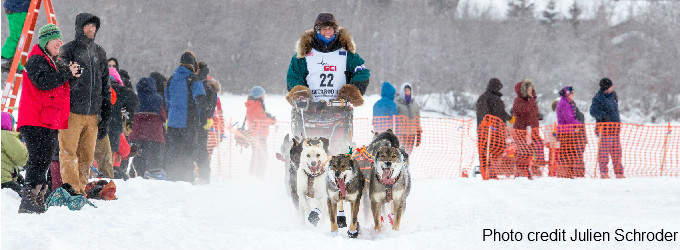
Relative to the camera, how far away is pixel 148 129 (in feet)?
26.1

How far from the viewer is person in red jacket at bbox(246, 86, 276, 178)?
383 inches

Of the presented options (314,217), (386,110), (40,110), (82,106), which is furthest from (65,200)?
(386,110)

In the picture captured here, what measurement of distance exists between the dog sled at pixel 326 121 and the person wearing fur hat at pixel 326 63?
4.1 inches

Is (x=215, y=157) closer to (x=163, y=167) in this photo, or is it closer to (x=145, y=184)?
(x=163, y=167)

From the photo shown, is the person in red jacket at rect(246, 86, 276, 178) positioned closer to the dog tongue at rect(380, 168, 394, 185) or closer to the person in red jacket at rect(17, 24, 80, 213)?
the person in red jacket at rect(17, 24, 80, 213)

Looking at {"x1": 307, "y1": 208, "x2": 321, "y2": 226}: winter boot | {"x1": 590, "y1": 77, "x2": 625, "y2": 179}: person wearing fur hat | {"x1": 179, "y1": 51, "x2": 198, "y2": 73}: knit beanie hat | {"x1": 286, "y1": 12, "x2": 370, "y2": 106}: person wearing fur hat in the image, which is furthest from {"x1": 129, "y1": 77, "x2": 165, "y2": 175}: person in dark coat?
{"x1": 590, "y1": 77, "x2": 625, "y2": 179}: person wearing fur hat

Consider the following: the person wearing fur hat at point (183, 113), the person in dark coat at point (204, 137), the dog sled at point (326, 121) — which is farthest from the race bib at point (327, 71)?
the person in dark coat at point (204, 137)

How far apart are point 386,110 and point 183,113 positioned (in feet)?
9.38

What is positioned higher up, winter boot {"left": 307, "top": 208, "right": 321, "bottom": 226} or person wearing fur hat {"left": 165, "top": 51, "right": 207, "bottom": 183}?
person wearing fur hat {"left": 165, "top": 51, "right": 207, "bottom": 183}

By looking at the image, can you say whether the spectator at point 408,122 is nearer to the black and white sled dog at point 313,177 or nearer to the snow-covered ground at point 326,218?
the snow-covered ground at point 326,218

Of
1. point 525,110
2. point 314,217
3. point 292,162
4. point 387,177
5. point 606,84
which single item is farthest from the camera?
point 525,110

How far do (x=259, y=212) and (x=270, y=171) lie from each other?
16.8ft

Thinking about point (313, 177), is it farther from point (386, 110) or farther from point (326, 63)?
point (386, 110)

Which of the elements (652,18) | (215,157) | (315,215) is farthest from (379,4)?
(315,215)
